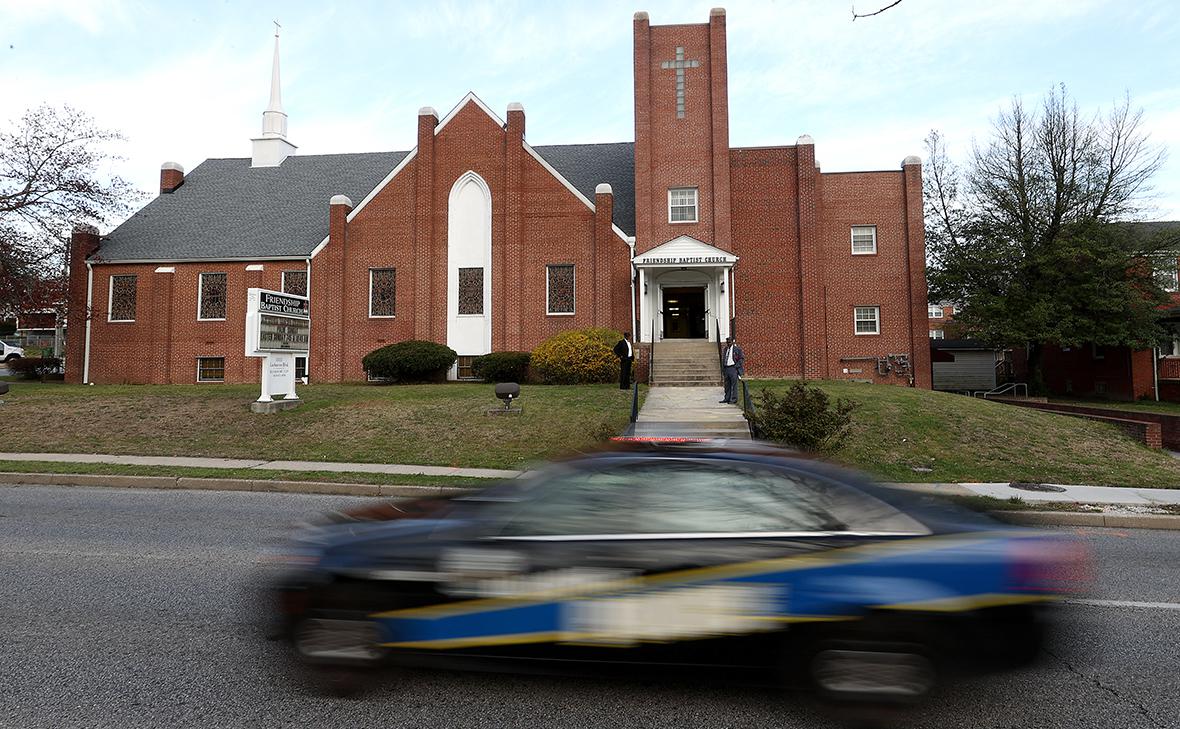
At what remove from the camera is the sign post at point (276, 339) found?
16.8m

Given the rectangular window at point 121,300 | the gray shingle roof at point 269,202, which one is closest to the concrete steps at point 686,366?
the gray shingle roof at point 269,202

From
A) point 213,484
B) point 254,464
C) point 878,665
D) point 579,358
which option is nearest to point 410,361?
point 579,358

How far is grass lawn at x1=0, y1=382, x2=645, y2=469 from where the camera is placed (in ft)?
45.2

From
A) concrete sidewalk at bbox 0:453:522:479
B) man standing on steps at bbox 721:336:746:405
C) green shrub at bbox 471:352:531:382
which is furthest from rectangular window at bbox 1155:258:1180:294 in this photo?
concrete sidewalk at bbox 0:453:522:479

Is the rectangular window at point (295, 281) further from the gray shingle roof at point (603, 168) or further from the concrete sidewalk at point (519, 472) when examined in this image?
the concrete sidewalk at point (519, 472)

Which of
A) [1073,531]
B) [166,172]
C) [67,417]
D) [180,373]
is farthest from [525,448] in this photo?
[166,172]

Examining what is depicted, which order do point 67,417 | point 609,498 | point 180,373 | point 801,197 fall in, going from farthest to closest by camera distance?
1. point 180,373
2. point 801,197
3. point 67,417
4. point 609,498

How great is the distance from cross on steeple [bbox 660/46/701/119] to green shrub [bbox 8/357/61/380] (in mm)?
30776

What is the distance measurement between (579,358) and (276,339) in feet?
29.7

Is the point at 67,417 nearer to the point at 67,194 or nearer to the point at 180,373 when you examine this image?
the point at 180,373

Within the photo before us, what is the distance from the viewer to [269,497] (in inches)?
402

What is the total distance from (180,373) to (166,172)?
12197 mm

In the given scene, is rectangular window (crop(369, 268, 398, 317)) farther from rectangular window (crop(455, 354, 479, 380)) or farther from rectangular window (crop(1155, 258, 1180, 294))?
rectangular window (crop(1155, 258, 1180, 294))

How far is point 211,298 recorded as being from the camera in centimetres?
2894
